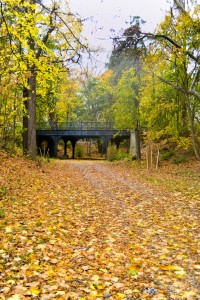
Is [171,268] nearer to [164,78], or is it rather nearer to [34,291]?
[34,291]

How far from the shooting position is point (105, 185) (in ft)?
39.6

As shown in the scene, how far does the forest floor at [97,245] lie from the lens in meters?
3.61

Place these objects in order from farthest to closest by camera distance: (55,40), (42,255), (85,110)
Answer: (85,110) < (55,40) < (42,255)

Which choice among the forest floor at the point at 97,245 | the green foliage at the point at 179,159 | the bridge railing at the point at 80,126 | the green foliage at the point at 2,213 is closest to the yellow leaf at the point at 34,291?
the forest floor at the point at 97,245

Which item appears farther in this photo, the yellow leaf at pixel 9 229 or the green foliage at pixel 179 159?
the green foliage at pixel 179 159

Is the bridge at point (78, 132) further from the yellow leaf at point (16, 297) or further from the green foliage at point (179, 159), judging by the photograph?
the yellow leaf at point (16, 297)

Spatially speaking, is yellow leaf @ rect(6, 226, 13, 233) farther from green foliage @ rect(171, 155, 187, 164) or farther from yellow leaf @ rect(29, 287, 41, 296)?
green foliage @ rect(171, 155, 187, 164)

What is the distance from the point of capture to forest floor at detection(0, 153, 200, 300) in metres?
3.61

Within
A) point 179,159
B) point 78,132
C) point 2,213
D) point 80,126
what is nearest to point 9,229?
point 2,213

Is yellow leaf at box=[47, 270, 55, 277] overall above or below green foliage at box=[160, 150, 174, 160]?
below

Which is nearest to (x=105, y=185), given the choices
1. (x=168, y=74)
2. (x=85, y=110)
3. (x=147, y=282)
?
(x=147, y=282)

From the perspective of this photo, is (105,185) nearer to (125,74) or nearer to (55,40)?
(55,40)

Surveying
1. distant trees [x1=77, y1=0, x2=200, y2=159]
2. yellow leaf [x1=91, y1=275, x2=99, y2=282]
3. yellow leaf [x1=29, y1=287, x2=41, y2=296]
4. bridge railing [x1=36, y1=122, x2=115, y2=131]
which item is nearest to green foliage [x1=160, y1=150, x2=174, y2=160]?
distant trees [x1=77, y1=0, x2=200, y2=159]

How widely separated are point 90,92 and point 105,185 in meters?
38.5
